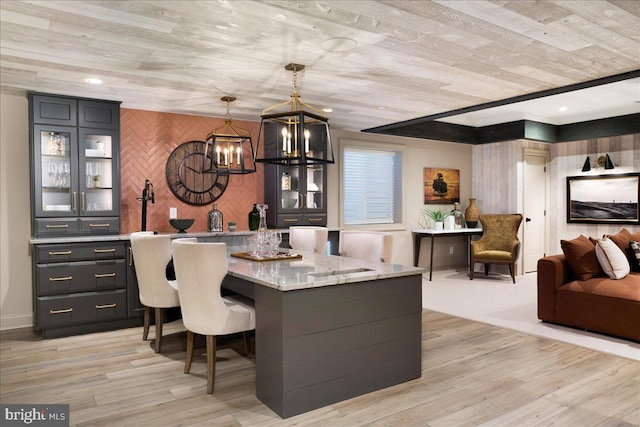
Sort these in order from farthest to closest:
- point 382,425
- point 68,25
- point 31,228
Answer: point 31,228 → point 68,25 → point 382,425

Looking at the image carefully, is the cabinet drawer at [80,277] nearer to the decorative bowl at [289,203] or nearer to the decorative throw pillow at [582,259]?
the decorative bowl at [289,203]

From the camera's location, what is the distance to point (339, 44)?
3.12 metres

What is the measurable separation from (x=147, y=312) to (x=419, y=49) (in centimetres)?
317

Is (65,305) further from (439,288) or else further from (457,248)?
(457,248)

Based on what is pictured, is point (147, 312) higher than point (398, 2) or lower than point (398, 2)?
lower

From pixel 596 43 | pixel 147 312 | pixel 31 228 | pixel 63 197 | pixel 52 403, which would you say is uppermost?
pixel 596 43

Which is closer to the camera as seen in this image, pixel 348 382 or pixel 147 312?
pixel 348 382

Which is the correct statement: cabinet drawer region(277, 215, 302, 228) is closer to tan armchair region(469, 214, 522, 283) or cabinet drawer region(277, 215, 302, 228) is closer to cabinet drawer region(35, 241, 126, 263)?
cabinet drawer region(35, 241, 126, 263)

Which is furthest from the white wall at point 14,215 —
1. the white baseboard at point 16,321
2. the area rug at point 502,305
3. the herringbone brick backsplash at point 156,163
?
the area rug at point 502,305

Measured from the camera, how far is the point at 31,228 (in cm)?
452

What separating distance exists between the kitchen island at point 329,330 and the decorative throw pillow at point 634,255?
113 inches

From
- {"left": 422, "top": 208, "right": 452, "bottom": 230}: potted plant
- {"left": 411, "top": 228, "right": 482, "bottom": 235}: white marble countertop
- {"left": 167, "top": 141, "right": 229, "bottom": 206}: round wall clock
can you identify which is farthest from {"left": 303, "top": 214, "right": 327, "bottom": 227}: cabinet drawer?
{"left": 422, "top": 208, "right": 452, "bottom": 230}: potted plant

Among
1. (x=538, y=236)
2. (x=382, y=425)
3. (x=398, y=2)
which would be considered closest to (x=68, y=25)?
(x=398, y=2)

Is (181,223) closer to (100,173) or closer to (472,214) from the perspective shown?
(100,173)
